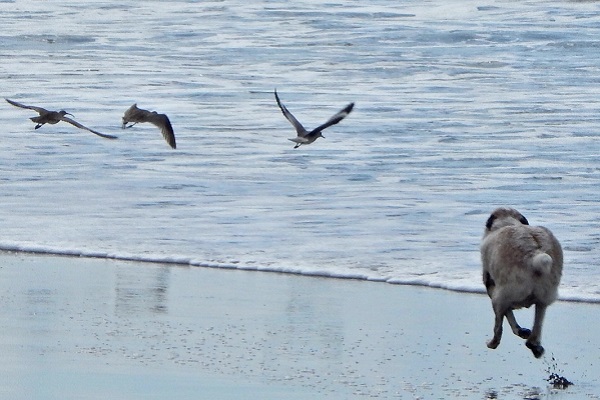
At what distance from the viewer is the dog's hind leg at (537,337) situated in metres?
6.68

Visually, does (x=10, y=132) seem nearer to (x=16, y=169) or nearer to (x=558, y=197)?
(x=16, y=169)

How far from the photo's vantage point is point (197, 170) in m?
13.4

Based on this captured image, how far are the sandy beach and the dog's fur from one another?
20cm

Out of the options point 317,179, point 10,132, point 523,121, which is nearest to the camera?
point 317,179

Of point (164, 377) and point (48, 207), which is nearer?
point (164, 377)

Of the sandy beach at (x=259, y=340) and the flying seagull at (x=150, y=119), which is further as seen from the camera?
the flying seagull at (x=150, y=119)

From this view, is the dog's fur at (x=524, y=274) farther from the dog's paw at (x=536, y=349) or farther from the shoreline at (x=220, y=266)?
the shoreline at (x=220, y=266)

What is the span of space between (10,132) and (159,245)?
5.81m

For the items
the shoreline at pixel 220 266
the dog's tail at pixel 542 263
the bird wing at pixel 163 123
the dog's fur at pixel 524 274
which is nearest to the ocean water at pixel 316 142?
the shoreline at pixel 220 266

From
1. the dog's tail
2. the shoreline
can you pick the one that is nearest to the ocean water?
the shoreline

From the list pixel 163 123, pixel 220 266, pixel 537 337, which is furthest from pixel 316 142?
pixel 537 337

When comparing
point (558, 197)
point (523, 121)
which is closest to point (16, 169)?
point (558, 197)

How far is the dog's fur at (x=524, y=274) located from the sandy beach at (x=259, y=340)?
7.9 inches

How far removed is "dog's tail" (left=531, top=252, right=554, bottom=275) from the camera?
6.53m
